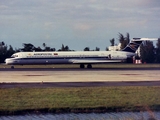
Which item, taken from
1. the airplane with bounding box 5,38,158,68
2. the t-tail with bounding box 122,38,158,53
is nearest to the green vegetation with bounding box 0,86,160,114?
the airplane with bounding box 5,38,158,68

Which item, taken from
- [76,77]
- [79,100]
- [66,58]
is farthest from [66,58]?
[79,100]

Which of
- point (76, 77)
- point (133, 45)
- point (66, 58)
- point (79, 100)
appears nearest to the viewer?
point (79, 100)

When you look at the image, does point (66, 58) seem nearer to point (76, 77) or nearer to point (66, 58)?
point (66, 58)

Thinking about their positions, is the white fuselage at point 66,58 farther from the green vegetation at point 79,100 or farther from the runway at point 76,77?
the green vegetation at point 79,100

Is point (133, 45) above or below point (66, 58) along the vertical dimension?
above

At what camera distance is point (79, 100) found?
18703 millimetres

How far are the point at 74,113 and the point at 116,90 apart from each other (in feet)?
20.1

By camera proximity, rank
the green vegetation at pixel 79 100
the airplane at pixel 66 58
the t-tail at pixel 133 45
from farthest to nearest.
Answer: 1. the t-tail at pixel 133 45
2. the airplane at pixel 66 58
3. the green vegetation at pixel 79 100

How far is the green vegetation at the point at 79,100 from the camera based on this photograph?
17.1 meters

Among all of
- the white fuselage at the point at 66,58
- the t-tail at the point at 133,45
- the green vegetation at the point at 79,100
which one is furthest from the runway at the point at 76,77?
the t-tail at the point at 133,45

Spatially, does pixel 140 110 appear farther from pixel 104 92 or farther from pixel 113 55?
pixel 113 55

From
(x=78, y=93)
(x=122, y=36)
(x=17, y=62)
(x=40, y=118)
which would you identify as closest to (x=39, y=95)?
(x=78, y=93)

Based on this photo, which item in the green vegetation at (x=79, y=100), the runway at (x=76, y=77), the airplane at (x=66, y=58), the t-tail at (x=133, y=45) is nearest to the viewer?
the green vegetation at (x=79, y=100)

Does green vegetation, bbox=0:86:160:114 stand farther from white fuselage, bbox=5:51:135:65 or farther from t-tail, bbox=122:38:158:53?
t-tail, bbox=122:38:158:53
